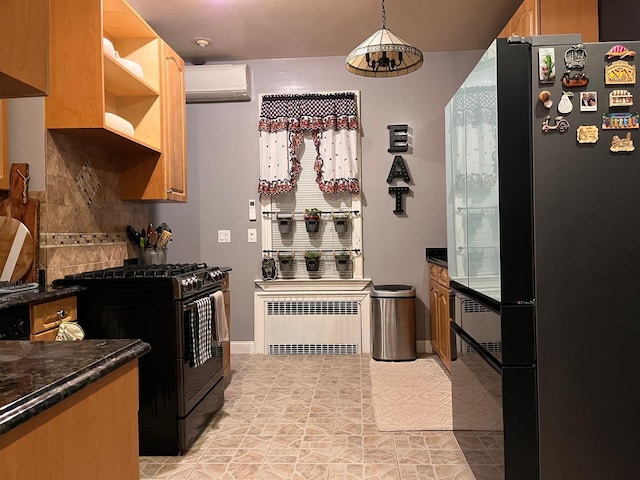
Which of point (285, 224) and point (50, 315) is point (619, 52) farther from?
point (285, 224)

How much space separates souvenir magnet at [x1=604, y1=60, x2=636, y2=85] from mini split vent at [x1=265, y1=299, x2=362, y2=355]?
327 centimetres

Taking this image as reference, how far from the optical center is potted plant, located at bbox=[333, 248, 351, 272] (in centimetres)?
481

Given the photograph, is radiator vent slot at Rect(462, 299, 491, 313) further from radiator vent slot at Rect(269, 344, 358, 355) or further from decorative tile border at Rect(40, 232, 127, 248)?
radiator vent slot at Rect(269, 344, 358, 355)

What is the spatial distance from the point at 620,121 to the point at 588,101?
14cm

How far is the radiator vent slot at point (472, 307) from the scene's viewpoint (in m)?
2.16

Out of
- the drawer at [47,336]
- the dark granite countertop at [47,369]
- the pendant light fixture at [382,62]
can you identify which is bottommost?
the drawer at [47,336]

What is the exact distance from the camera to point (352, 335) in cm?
483

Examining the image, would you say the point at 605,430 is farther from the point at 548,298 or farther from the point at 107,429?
the point at 107,429

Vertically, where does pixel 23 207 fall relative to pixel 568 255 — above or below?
above

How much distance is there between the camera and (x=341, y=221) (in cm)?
481

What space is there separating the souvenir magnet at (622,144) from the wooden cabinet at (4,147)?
2.85m

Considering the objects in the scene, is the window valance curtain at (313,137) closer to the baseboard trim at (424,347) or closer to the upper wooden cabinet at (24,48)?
the baseboard trim at (424,347)

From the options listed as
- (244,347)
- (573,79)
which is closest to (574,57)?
(573,79)

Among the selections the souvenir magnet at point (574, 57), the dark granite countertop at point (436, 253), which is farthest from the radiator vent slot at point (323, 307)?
the souvenir magnet at point (574, 57)
